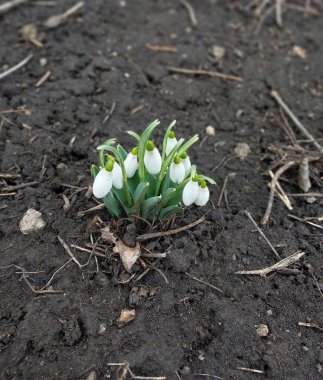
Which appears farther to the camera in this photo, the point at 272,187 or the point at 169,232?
the point at 272,187

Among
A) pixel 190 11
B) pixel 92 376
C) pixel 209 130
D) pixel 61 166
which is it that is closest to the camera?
pixel 92 376

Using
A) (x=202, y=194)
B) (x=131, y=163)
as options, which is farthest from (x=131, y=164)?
(x=202, y=194)

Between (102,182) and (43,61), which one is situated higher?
(102,182)

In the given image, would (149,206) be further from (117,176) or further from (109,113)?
(109,113)

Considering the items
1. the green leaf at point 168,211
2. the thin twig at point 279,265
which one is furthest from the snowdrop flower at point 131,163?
the thin twig at point 279,265

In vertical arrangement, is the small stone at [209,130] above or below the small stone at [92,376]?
above

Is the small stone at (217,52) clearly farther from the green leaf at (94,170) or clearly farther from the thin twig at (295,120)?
the green leaf at (94,170)

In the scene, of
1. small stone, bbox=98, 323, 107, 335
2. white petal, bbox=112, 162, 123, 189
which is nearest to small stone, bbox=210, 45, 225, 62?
white petal, bbox=112, 162, 123, 189
